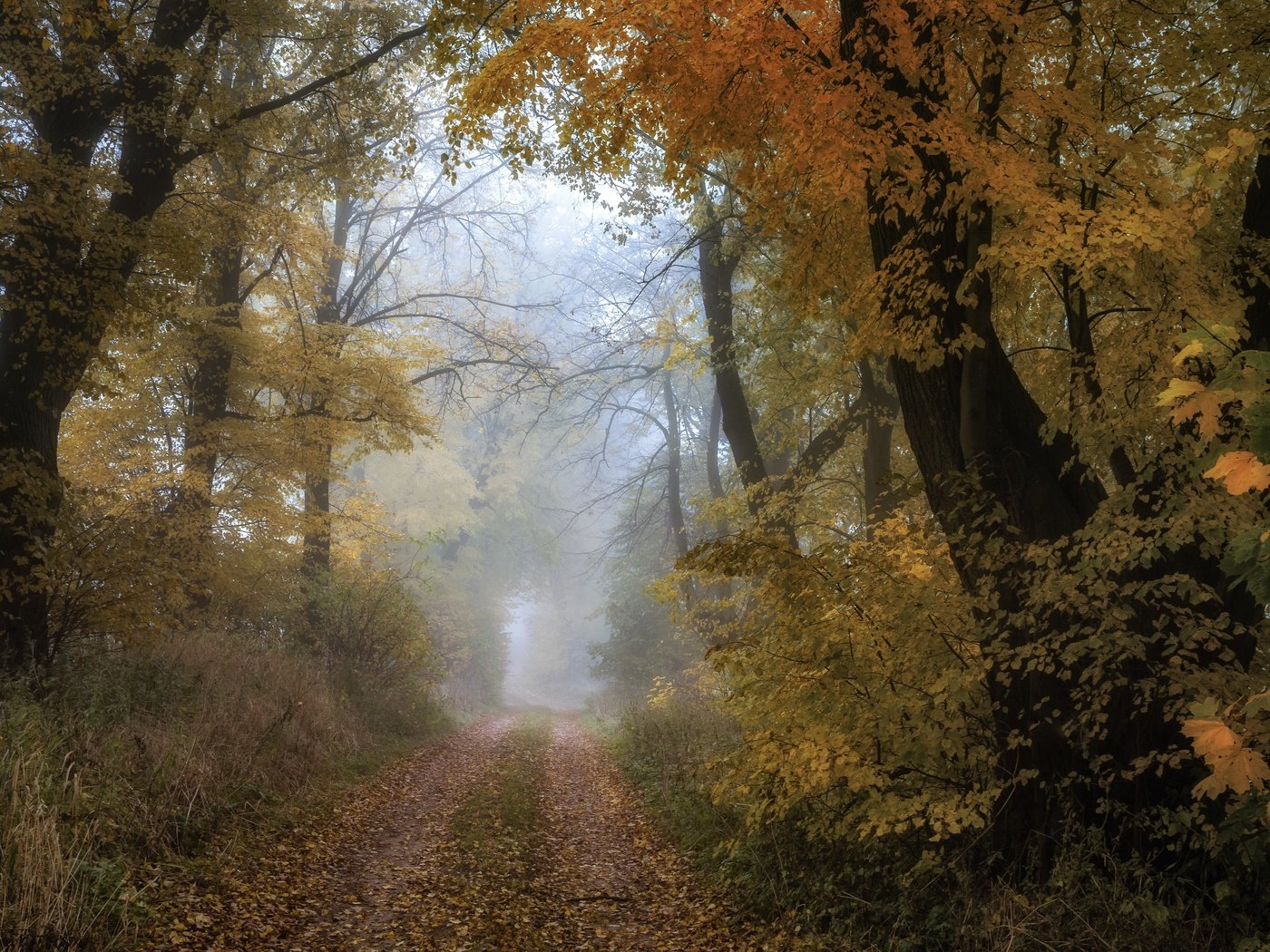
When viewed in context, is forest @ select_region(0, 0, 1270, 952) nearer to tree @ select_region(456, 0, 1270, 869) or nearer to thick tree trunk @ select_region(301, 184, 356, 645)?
tree @ select_region(456, 0, 1270, 869)

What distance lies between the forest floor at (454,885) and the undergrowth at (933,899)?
0.40 metres

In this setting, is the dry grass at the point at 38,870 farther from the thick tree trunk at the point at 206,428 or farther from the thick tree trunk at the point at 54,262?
the thick tree trunk at the point at 206,428

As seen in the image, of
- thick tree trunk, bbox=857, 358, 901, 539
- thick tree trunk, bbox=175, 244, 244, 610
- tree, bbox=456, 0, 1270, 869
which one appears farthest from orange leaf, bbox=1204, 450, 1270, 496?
thick tree trunk, bbox=175, 244, 244, 610

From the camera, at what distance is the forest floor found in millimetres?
4789

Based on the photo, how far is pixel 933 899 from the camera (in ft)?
15.5

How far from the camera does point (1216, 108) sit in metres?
5.58

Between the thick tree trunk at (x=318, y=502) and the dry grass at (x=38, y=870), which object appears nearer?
the dry grass at (x=38, y=870)

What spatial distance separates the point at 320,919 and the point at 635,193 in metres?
10.0

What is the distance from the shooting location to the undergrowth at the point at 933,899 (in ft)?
12.7

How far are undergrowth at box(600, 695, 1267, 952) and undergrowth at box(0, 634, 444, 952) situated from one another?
346cm

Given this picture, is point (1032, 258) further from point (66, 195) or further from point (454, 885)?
point (66, 195)

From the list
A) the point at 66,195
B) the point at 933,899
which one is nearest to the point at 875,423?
the point at 933,899

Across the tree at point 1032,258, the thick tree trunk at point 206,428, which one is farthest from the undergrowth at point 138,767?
the tree at point 1032,258

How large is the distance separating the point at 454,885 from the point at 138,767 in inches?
94.9
